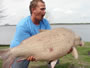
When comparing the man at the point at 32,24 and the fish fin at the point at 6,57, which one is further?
the man at the point at 32,24

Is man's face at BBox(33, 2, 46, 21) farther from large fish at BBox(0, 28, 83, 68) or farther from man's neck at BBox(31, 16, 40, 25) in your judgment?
large fish at BBox(0, 28, 83, 68)

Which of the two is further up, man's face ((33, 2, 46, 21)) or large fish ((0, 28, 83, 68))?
man's face ((33, 2, 46, 21))

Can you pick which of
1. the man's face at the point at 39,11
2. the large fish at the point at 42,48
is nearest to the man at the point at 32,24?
the man's face at the point at 39,11

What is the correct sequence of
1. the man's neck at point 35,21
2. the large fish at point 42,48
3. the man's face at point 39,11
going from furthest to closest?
1. the man's neck at point 35,21
2. the man's face at point 39,11
3. the large fish at point 42,48

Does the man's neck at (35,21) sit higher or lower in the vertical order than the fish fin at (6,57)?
higher

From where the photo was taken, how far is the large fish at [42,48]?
7.14ft

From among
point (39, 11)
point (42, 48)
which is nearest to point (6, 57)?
point (42, 48)

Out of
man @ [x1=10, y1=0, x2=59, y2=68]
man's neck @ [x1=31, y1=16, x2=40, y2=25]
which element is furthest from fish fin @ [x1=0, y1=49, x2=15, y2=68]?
man's neck @ [x1=31, y1=16, x2=40, y2=25]

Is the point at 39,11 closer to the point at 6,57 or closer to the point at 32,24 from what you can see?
the point at 32,24

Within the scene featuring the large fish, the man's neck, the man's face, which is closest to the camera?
the large fish

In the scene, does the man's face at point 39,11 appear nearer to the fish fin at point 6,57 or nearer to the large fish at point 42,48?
the large fish at point 42,48

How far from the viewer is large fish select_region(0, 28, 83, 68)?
2.18 meters

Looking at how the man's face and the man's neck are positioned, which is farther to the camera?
the man's neck

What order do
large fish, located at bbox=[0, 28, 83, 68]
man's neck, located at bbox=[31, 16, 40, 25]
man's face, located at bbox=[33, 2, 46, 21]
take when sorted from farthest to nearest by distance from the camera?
man's neck, located at bbox=[31, 16, 40, 25] < man's face, located at bbox=[33, 2, 46, 21] < large fish, located at bbox=[0, 28, 83, 68]
